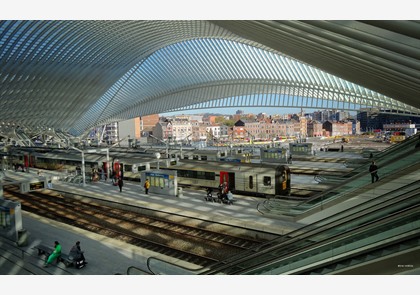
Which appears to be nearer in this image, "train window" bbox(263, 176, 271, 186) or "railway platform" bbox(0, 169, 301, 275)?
"railway platform" bbox(0, 169, 301, 275)

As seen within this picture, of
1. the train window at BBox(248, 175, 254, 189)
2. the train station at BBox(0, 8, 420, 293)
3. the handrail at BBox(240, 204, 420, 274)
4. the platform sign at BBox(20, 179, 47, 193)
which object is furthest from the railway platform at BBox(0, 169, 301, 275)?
the handrail at BBox(240, 204, 420, 274)

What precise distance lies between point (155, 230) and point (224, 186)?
5920mm

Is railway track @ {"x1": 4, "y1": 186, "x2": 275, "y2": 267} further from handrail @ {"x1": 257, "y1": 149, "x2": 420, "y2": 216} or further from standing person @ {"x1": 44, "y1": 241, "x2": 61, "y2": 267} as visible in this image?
standing person @ {"x1": 44, "y1": 241, "x2": 61, "y2": 267}

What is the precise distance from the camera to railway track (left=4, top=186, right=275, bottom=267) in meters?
14.1

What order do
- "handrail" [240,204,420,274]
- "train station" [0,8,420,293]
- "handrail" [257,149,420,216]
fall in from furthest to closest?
"handrail" [257,149,420,216]
"train station" [0,8,420,293]
"handrail" [240,204,420,274]

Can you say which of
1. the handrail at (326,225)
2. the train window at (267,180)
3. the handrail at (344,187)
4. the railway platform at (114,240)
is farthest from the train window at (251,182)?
the handrail at (326,225)

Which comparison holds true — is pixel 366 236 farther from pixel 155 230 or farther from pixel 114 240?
pixel 155 230

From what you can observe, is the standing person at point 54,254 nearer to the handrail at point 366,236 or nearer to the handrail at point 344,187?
the handrail at point 366,236

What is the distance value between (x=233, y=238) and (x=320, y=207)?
153 inches

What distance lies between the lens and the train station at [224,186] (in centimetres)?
745

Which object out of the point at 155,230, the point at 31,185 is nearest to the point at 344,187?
the point at 155,230

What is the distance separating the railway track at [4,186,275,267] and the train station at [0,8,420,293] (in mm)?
78

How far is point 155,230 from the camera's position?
16.7 metres

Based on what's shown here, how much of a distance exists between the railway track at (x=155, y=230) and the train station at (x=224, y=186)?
78mm
